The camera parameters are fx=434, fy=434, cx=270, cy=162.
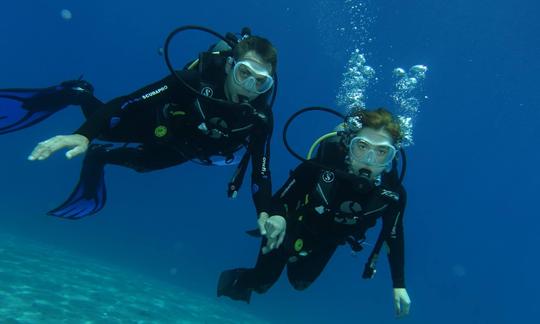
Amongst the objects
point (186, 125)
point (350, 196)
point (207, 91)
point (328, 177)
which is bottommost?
point (350, 196)

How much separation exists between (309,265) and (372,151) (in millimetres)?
2024

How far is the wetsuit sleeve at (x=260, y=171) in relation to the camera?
17.4 ft

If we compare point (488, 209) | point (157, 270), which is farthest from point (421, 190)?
point (157, 270)

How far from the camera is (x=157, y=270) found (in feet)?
116

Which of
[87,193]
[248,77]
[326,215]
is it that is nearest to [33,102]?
[87,193]

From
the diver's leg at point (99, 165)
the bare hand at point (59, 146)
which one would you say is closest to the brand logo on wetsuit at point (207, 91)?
the diver's leg at point (99, 165)

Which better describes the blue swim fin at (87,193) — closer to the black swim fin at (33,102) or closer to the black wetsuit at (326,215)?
the black swim fin at (33,102)

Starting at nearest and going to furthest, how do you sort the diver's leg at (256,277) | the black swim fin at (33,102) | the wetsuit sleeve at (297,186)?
1. the wetsuit sleeve at (297,186)
2. the black swim fin at (33,102)
3. the diver's leg at (256,277)

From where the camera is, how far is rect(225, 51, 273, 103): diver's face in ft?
17.0

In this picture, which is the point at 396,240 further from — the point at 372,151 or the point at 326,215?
the point at 372,151

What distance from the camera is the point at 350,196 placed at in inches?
202

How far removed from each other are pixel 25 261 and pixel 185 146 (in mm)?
12969

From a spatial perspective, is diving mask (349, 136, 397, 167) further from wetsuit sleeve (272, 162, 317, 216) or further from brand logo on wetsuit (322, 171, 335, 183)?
wetsuit sleeve (272, 162, 317, 216)

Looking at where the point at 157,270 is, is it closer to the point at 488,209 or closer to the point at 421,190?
the point at 421,190
